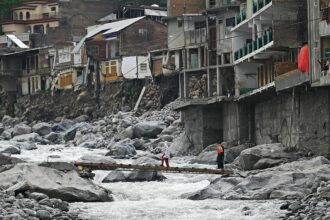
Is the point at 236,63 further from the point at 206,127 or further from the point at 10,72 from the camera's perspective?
the point at 10,72

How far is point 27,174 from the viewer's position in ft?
127

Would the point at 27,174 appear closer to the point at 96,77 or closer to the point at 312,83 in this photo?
the point at 312,83

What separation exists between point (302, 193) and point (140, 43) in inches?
2766

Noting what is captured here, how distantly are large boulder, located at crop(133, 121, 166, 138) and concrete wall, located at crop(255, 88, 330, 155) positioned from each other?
19.0 metres

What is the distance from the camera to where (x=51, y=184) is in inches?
1503

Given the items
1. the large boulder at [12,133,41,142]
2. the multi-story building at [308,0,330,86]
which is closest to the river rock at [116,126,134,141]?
the large boulder at [12,133,41,142]

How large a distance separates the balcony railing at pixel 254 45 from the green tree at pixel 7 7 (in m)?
81.0

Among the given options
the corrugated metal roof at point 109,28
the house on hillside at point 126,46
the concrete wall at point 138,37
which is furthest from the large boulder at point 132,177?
the corrugated metal roof at point 109,28

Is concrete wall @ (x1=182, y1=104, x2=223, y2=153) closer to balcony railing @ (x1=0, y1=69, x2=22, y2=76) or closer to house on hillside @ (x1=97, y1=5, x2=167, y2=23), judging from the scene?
house on hillside @ (x1=97, y1=5, x2=167, y2=23)

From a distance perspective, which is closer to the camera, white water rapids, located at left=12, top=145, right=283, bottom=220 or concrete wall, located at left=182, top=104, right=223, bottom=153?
white water rapids, located at left=12, top=145, right=283, bottom=220

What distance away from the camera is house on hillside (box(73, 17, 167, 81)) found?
10169cm

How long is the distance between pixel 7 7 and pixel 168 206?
110 m

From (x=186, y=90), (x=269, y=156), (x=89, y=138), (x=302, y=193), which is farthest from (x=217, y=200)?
(x=89, y=138)

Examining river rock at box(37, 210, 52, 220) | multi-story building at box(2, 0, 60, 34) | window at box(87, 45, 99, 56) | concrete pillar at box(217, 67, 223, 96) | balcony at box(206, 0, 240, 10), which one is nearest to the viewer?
river rock at box(37, 210, 52, 220)
